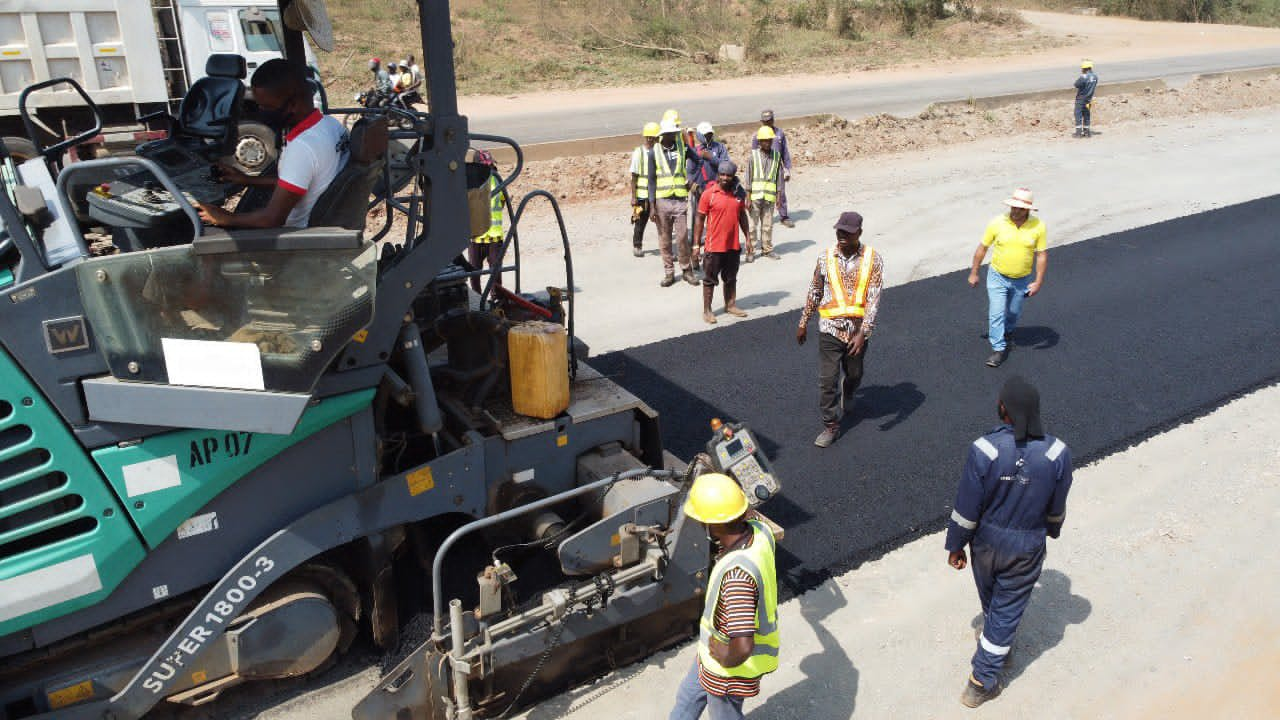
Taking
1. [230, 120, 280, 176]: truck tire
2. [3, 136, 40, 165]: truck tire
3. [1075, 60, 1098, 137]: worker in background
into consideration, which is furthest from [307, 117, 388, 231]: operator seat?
[1075, 60, 1098, 137]: worker in background

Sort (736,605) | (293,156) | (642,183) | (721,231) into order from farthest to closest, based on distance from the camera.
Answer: (642,183) < (721,231) < (293,156) < (736,605)

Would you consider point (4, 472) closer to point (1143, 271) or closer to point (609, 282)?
Answer: point (609, 282)

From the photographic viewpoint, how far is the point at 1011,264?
8.23 m

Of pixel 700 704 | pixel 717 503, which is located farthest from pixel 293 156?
pixel 700 704

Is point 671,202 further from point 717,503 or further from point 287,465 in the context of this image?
point 717,503

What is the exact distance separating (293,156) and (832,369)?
4.08 m

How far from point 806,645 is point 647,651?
0.82m

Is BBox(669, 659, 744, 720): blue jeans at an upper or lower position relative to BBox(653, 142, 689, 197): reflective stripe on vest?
lower

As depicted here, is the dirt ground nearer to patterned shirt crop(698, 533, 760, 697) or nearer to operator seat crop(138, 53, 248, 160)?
operator seat crop(138, 53, 248, 160)

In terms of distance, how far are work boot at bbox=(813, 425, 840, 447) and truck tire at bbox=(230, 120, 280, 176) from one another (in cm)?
416

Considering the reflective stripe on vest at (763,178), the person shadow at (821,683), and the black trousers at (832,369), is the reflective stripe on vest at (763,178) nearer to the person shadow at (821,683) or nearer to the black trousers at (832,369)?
the black trousers at (832,369)

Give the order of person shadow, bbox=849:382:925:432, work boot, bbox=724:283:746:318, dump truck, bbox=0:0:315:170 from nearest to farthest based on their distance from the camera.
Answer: person shadow, bbox=849:382:925:432, work boot, bbox=724:283:746:318, dump truck, bbox=0:0:315:170

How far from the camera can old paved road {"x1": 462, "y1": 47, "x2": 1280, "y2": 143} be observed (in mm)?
19938

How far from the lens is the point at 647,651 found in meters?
4.92
